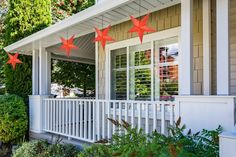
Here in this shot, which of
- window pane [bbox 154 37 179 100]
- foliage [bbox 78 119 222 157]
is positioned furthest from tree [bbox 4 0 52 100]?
foliage [bbox 78 119 222 157]

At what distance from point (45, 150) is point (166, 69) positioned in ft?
10.3

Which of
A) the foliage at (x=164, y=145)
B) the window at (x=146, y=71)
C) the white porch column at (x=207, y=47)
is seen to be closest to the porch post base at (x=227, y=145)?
the foliage at (x=164, y=145)

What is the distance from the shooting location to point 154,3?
14.7 feet

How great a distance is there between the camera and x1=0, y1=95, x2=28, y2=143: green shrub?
21.7 feet

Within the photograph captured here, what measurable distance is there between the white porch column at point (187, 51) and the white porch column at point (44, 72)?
4621mm

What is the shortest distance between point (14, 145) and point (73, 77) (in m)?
5.53

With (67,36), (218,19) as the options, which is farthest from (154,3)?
(67,36)

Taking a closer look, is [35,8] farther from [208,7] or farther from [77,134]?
[208,7]

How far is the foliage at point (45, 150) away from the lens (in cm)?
527

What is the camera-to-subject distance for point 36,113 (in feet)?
22.5

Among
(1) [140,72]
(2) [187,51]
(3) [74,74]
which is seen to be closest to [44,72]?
(1) [140,72]

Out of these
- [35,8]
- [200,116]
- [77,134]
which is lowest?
[77,134]

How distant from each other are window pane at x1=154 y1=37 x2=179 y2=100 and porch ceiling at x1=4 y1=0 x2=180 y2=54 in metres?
0.78

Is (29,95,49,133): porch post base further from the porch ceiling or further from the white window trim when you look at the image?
the white window trim
